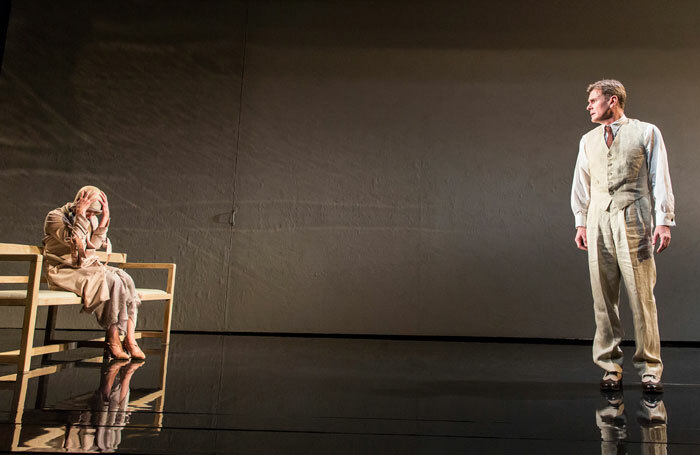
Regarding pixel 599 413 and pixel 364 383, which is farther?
pixel 364 383

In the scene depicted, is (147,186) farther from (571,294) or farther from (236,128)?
(571,294)

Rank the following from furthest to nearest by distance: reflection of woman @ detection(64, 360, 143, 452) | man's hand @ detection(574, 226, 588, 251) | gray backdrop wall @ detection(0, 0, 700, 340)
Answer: gray backdrop wall @ detection(0, 0, 700, 340) → man's hand @ detection(574, 226, 588, 251) → reflection of woman @ detection(64, 360, 143, 452)

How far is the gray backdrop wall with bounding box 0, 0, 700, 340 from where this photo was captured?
455cm

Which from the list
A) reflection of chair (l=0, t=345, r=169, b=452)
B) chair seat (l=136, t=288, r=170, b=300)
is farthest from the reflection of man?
chair seat (l=136, t=288, r=170, b=300)

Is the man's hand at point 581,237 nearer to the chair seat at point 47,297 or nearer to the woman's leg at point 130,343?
the woman's leg at point 130,343

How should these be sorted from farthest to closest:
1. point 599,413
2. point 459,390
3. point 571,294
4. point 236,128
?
point 236,128 → point 571,294 → point 459,390 → point 599,413

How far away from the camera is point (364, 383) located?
2.23 metres

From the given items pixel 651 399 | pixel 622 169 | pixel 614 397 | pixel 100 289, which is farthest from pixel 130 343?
pixel 622 169

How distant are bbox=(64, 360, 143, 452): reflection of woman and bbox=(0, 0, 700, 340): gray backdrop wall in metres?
2.62

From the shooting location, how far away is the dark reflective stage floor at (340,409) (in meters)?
1.28

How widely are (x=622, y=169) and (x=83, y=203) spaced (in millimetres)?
2597

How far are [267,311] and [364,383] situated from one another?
248 centimetres

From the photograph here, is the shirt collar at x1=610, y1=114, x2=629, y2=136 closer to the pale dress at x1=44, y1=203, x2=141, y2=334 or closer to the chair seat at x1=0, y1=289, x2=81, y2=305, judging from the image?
the pale dress at x1=44, y1=203, x2=141, y2=334

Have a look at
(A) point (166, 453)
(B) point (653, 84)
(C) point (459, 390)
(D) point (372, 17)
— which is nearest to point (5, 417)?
(A) point (166, 453)
